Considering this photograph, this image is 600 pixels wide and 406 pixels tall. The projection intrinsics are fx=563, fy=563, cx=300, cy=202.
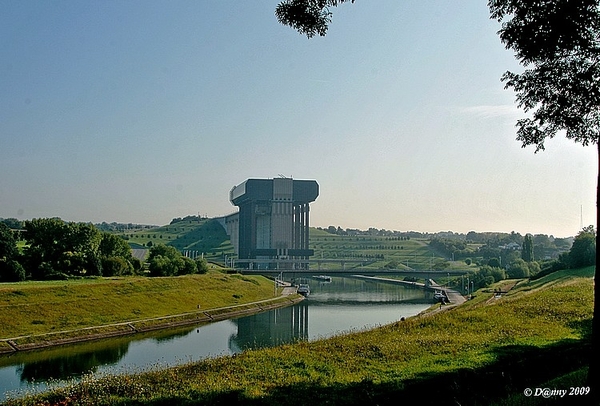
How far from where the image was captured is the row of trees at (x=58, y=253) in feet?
181

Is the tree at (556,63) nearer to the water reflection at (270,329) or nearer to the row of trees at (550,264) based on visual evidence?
the water reflection at (270,329)

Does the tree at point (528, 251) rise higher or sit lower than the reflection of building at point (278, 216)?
lower

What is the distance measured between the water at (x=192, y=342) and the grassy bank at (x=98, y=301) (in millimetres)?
3765

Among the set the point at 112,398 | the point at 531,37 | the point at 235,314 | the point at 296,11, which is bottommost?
the point at 235,314

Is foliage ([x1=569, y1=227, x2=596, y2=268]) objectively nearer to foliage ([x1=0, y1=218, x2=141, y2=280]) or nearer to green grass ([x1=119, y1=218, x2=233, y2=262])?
foliage ([x1=0, y1=218, x2=141, y2=280])

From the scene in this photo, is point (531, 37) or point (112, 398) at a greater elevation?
point (531, 37)

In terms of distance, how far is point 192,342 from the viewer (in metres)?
41.1

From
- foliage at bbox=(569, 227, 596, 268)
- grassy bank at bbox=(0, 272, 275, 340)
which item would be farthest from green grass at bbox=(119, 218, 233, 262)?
foliage at bbox=(569, 227, 596, 268)

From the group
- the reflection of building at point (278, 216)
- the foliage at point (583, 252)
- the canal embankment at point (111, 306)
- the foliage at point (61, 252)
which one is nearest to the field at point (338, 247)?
the reflection of building at point (278, 216)

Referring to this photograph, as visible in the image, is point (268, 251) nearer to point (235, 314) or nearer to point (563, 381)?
point (235, 314)

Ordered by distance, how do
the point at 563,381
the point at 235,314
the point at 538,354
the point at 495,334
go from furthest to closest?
1. the point at 235,314
2. the point at 495,334
3. the point at 538,354
4. the point at 563,381

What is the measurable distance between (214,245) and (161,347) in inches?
5811

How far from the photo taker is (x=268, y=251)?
14462cm

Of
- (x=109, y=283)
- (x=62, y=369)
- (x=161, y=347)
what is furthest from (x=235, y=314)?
(x=62, y=369)
